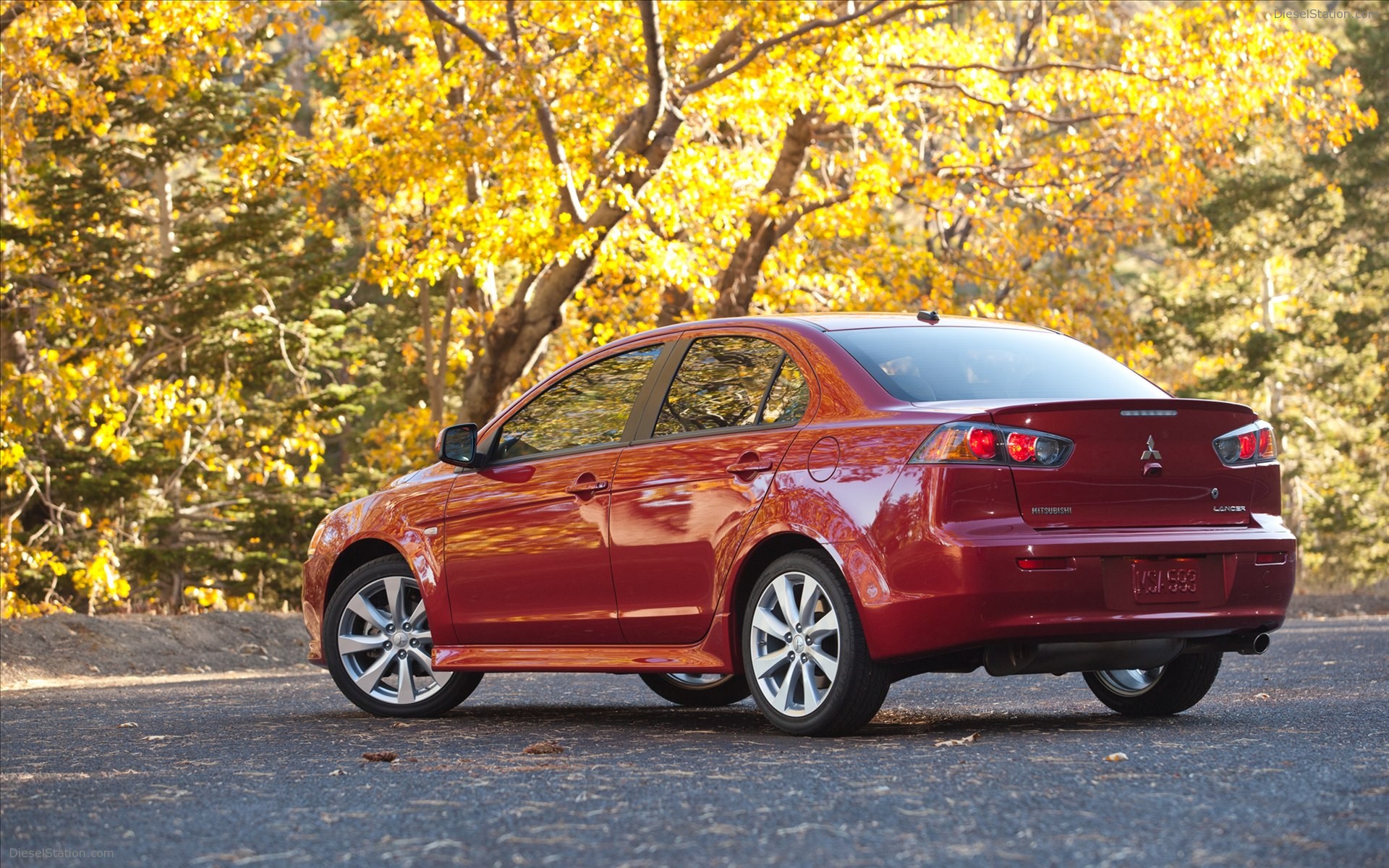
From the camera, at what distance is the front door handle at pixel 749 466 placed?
22.2 feet

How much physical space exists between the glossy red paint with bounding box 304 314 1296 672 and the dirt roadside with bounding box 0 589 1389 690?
5.94 meters

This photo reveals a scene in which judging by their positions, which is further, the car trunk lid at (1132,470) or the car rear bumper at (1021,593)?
the car trunk lid at (1132,470)

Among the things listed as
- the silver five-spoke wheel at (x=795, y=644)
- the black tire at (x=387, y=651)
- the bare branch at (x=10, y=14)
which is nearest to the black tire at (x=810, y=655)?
the silver five-spoke wheel at (x=795, y=644)

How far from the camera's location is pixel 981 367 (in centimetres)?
693

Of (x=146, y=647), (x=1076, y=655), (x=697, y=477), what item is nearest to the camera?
(x=1076, y=655)

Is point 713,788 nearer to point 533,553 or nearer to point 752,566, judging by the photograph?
point 752,566

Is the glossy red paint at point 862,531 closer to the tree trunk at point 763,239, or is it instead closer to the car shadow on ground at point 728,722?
the car shadow on ground at point 728,722

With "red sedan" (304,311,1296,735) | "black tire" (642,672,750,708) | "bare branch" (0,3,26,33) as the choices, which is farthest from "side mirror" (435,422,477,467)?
"bare branch" (0,3,26,33)

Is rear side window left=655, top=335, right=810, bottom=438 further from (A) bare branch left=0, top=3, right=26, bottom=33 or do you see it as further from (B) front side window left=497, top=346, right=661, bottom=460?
(A) bare branch left=0, top=3, right=26, bottom=33

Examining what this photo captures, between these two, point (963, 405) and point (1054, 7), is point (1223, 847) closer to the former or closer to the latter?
point (963, 405)

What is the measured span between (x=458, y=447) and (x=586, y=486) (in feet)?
2.83

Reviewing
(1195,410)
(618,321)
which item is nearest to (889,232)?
(618,321)

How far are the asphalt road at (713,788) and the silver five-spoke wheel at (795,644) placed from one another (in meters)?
0.18

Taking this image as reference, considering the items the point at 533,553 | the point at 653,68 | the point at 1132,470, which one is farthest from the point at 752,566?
the point at 653,68
